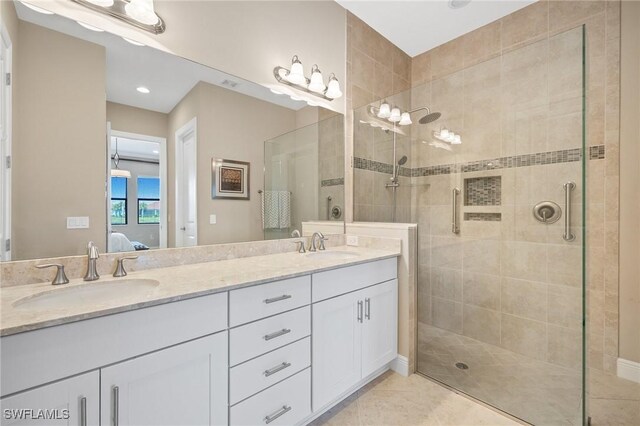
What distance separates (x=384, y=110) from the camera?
8.22 feet

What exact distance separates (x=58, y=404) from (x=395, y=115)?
2580 millimetres

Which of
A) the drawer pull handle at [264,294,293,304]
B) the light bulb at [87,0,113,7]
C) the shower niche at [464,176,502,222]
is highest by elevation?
the light bulb at [87,0,113,7]

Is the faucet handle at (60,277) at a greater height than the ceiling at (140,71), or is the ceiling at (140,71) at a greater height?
the ceiling at (140,71)

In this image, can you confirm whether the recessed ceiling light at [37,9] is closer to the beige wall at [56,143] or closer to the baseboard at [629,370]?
the beige wall at [56,143]

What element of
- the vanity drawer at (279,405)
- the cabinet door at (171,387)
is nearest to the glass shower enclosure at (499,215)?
the vanity drawer at (279,405)

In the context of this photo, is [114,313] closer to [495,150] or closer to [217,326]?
[217,326]

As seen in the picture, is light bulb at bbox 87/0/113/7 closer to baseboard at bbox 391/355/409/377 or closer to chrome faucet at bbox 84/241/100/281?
chrome faucet at bbox 84/241/100/281

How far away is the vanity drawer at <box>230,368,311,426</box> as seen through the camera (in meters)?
1.16

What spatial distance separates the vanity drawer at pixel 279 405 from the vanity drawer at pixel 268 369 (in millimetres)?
31

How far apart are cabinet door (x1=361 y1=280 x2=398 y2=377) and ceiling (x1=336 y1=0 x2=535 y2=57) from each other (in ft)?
7.23

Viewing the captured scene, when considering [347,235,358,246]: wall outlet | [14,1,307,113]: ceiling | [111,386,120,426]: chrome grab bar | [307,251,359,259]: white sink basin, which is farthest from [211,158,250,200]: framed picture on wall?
[111,386,120,426]: chrome grab bar

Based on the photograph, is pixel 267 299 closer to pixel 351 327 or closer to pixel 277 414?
pixel 277 414

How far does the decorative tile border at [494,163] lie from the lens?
169 centimetres

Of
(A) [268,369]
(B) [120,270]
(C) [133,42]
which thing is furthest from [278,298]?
(C) [133,42]
